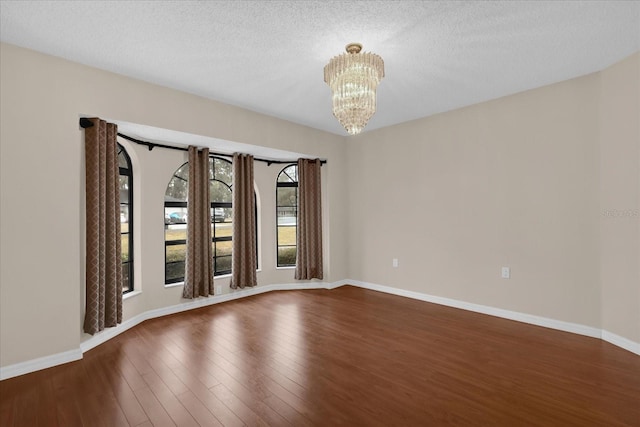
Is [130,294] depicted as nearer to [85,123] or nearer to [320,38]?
[85,123]

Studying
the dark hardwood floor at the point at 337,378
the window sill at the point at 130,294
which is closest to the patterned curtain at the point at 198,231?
the window sill at the point at 130,294

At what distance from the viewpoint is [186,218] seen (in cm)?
452

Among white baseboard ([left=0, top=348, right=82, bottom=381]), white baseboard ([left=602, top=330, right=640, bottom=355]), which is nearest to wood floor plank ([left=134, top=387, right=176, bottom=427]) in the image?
white baseboard ([left=0, top=348, right=82, bottom=381])

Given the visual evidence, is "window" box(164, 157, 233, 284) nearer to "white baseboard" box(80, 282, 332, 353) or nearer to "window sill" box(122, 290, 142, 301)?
"white baseboard" box(80, 282, 332, 353)

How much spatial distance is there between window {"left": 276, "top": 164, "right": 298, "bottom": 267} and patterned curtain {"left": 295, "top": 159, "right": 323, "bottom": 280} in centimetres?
23

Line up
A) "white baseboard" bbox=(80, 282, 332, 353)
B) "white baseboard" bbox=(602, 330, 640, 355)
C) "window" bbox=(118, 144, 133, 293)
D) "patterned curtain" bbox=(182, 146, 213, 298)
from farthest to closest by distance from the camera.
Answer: "patterned curtain" bbox=(182, 146, 213, 298) → "window" bbox=(118, 144, 133, 293) → "white baseboard" bbox=(80, 282, 332, 353) → "white baseboard" bbox=(602, 330, 640, 355)

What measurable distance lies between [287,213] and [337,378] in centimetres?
362

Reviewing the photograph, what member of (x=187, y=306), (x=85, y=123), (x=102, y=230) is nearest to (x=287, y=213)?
(x=187, y=306)

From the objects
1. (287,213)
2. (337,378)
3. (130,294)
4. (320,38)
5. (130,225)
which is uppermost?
(320,38)

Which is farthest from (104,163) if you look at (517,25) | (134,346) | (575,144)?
(575,144)

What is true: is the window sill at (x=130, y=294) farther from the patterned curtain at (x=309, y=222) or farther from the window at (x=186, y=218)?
the patterned curtain at (x=309, y=222)

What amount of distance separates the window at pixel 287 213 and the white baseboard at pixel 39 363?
330 centimetres

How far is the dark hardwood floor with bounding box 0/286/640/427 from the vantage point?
2.11 metres

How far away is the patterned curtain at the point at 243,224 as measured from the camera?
4.98 metres
